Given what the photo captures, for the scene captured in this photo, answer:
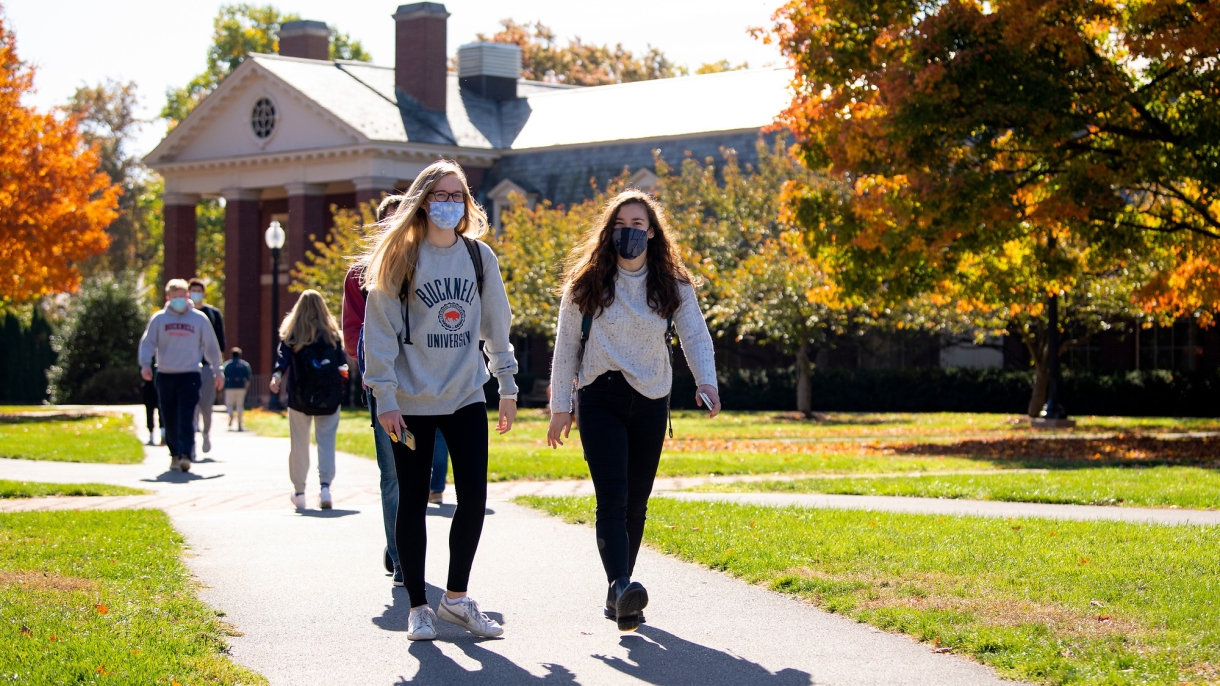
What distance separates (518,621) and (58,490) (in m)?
6.92

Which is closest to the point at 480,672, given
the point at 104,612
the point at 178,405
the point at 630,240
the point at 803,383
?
the point at 104,612

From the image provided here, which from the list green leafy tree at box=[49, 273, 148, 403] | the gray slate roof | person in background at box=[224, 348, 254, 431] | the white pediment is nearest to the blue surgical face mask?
person in background at box=[224, 348, 254, 431]

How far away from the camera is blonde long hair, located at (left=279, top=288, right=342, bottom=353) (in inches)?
401

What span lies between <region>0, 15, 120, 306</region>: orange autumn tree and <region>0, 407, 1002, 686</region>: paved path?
64.8 ft

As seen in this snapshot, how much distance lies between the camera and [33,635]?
18.4ft

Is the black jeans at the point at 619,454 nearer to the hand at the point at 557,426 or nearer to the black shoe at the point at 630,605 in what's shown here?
the hand at the point at 557,426

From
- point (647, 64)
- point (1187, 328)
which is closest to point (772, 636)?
point (1187, 328)

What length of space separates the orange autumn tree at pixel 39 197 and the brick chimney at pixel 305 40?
61.4ft

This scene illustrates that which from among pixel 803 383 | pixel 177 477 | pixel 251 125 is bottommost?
pixel 177 477

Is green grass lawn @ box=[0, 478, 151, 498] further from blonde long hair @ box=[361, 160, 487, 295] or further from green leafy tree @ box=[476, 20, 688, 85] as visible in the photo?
green leafy tree @ box=[476, 20, 688, 85]

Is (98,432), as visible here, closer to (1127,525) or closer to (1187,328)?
(1127,525)

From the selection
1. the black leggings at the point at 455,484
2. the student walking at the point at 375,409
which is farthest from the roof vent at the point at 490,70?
the black leggings at the point at 455,484

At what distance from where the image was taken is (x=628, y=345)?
6.22 metres

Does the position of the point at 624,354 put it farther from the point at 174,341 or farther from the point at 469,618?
the point at 174,341
